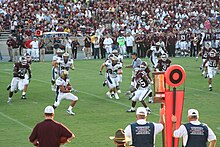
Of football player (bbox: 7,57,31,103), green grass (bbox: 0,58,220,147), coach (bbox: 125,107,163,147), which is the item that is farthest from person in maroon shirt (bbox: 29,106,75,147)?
football player (bbox: 7,57,31,103)

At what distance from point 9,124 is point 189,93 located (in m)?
8.46

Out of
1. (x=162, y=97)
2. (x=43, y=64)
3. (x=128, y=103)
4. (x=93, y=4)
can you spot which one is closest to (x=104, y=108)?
(x=128, y=103)

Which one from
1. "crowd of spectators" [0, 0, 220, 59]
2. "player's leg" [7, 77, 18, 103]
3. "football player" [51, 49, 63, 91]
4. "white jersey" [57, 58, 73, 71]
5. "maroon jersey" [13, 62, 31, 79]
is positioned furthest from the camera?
"crowd of spectators" [0, 0, 220, 59]

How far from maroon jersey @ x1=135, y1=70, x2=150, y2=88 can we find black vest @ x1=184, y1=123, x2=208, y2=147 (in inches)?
379

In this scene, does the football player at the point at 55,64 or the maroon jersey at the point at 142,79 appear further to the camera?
the football player at the point at 55,64

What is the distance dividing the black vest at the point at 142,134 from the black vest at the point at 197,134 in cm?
63

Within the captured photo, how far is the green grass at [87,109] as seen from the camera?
57.8 ft

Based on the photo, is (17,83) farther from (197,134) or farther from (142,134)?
(197,134)

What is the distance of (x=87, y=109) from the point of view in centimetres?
2195

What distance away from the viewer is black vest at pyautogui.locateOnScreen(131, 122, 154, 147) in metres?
11.0

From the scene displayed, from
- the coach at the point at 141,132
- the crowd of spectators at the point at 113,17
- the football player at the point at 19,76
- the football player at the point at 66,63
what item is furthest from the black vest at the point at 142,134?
the crowd of spectators at the point at 113,17

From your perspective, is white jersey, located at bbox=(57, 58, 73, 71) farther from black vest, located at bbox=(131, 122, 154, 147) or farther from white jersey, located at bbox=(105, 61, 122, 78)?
black vest, located at bbox=(131, 122, 154, 147)

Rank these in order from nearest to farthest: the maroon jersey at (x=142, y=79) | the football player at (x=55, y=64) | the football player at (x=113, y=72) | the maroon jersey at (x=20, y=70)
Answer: the maroon jersey at (x=142, y=79) → the maroon jersey at (x=20, y=70) → the football player at (x=113, y=72) → the football player at (x=55, y=64)

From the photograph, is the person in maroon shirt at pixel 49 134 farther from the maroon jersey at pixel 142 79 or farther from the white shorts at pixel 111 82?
the white shorts at pixel 111 82
